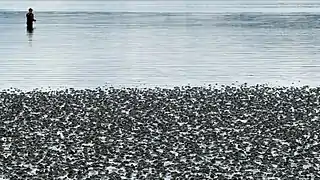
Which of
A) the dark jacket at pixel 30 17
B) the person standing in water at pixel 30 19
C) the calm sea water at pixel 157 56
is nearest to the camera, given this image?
the calm sea water at pixel 157 56

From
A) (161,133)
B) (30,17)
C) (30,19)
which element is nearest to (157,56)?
(30,17)

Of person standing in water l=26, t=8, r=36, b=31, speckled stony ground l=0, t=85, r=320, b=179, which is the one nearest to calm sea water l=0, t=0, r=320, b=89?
person standing in water l=26, t=8, r=36, b=31

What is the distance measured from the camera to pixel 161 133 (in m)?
22.6

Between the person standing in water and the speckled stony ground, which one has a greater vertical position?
the person standing in water

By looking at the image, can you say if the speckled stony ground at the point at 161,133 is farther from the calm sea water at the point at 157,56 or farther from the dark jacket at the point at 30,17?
the dark jacket at the point at 30,17

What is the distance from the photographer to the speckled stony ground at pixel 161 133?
734 inches

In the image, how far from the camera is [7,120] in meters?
24.6

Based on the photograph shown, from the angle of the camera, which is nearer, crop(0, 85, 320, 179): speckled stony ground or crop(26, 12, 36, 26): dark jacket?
crop(0, 85, 320, 179): speckled stony ground

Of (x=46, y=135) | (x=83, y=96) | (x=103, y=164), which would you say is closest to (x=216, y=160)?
(x=103, y=164)

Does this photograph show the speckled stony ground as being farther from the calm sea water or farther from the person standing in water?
the person standing in water

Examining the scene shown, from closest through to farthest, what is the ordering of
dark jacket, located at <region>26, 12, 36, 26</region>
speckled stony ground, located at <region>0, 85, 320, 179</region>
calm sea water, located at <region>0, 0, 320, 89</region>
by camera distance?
speckled stony ground, located at <region>0, 85, 320, 179</region>
calm sea water, located at <region>0, 0, 320, 89</region>
dark jacket, located at <region>26, 12, 36, 26</region>

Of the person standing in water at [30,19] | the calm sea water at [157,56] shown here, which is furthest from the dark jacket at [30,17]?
the calm sea water at [157,56]

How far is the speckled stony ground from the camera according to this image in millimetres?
18656

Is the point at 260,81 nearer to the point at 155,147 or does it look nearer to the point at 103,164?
the point at 155,147
